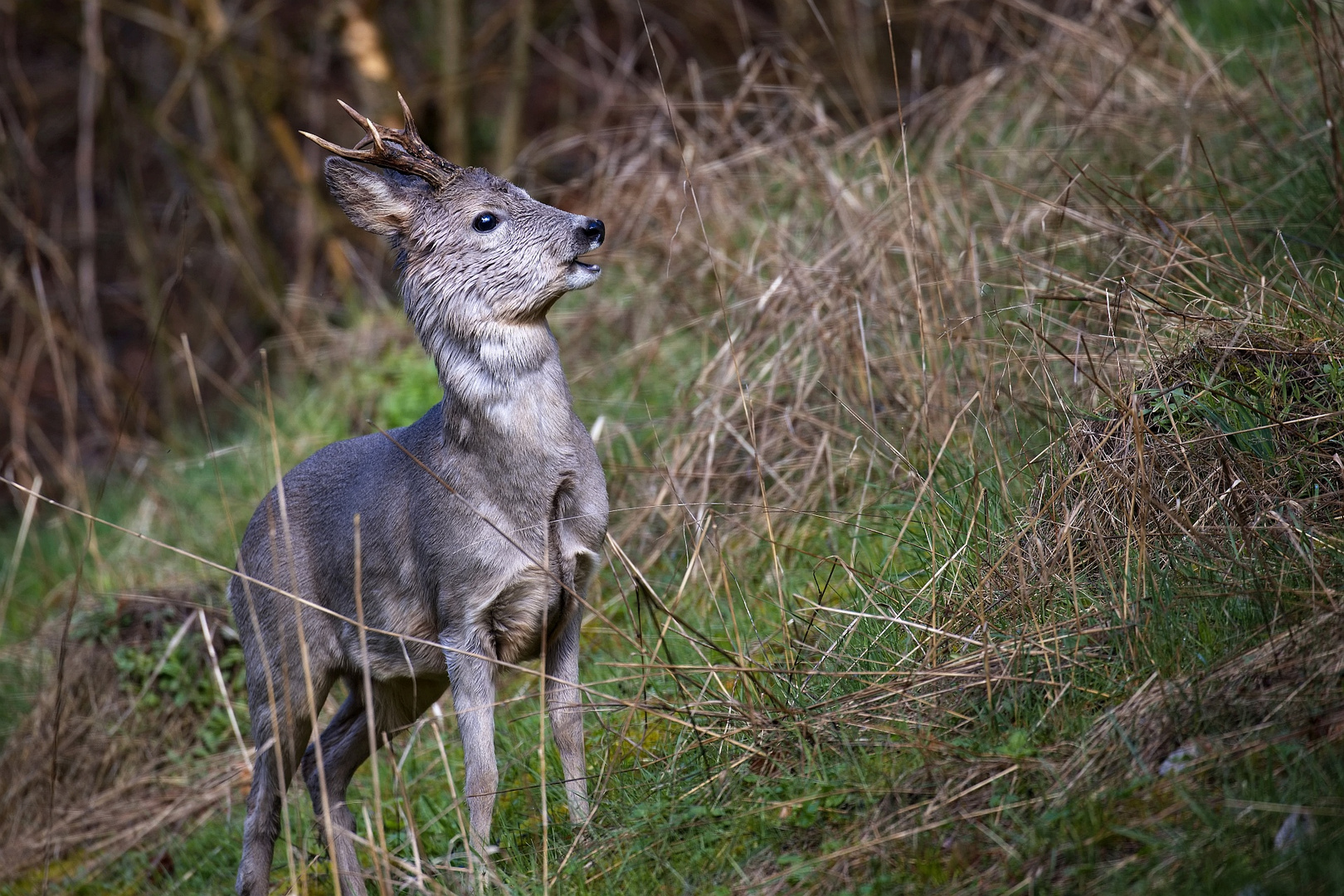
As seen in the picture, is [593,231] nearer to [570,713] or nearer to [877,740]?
[570,713]

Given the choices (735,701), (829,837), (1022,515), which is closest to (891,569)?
(1022,515)

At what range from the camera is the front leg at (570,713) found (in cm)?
363

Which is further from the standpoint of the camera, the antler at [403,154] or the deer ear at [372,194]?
the deer ear at [372,194]

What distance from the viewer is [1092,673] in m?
3.19

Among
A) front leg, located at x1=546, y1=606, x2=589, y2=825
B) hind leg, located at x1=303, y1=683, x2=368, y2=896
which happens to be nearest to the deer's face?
front leg, located at x1=546, y1=606, x2=589, y2=825

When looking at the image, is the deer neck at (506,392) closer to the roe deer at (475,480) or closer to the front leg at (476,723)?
the roe deer at (475,480)

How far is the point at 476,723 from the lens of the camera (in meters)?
3.60

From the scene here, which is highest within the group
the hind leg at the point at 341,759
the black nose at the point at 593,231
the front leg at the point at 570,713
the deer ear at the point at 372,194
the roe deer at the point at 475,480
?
the deer ear at the point at 372,194

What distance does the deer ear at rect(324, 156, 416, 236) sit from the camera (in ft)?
12.3

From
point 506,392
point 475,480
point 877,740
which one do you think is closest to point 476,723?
point 475,480

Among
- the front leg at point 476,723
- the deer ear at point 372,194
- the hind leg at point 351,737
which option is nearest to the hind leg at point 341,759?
the hind leg at point 351,737

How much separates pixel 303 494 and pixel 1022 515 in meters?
2.42

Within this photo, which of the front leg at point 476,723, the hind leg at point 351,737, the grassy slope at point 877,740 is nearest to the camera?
the grassy slope at point 877,740

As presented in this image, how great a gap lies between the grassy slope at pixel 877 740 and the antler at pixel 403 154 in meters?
1.45
